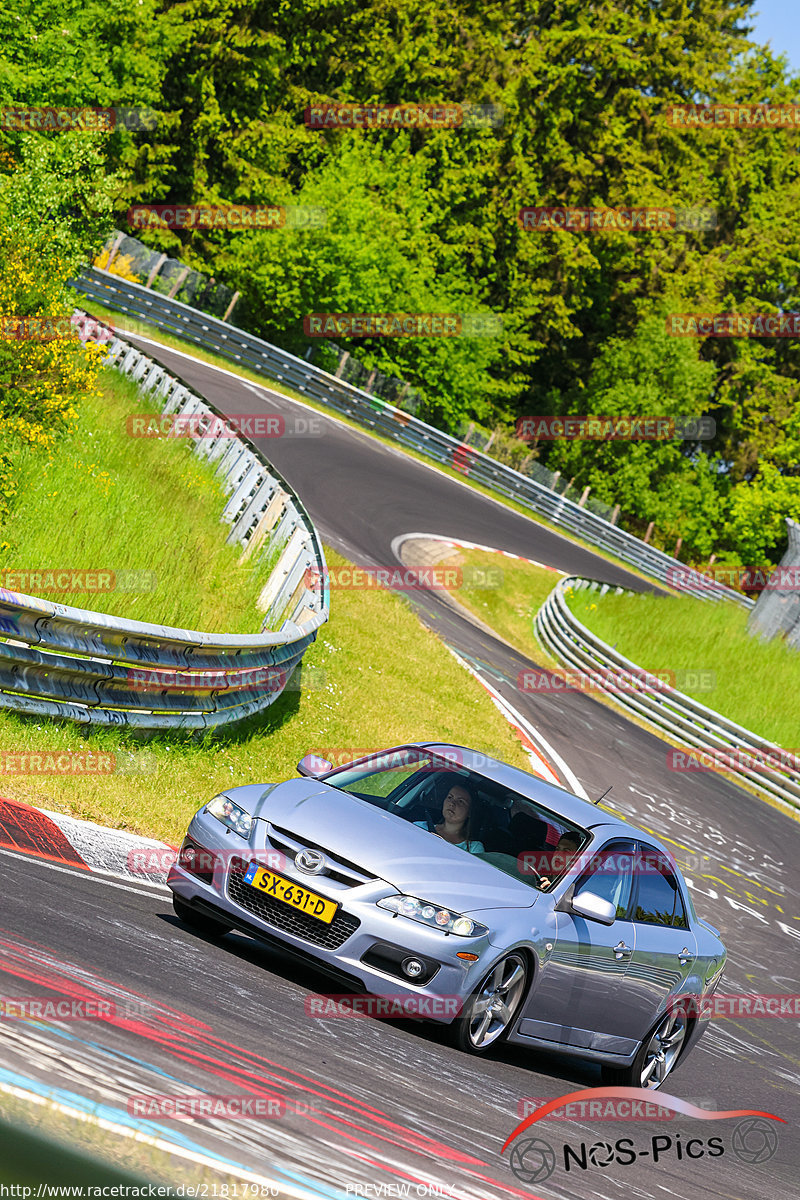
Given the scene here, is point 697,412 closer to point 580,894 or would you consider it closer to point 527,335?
point 527,335

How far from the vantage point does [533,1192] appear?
490 centimetres

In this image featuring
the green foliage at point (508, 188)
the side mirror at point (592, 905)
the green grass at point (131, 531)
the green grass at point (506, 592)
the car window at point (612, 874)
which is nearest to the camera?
the side mirror at point (592, 905)

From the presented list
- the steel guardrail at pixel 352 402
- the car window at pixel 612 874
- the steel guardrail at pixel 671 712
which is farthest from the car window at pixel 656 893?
the steel guardrail at pixel 352 402

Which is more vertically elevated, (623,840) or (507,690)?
(623,840)

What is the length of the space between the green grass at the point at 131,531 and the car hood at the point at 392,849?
5127mm

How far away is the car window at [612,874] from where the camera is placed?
300 inches

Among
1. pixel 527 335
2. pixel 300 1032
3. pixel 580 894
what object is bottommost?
pixel 300 1032

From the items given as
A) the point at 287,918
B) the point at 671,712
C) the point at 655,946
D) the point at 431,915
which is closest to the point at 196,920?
the point at 287,918

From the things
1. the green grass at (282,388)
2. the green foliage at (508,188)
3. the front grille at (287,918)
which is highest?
the green foliage at (508,188)

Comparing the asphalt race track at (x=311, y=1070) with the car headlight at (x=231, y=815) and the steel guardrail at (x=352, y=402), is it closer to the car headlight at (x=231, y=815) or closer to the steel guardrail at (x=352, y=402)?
the car headlight at (x=231, y=815)

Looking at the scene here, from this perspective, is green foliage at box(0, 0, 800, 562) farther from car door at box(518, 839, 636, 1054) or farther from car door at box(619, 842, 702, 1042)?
car door at box(518, 839, 636, 1054)

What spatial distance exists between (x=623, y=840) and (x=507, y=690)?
1390 cm

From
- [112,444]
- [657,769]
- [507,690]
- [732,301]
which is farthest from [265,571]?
[732,301]

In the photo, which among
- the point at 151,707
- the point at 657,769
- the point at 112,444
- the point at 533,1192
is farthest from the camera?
the point at 657,769
